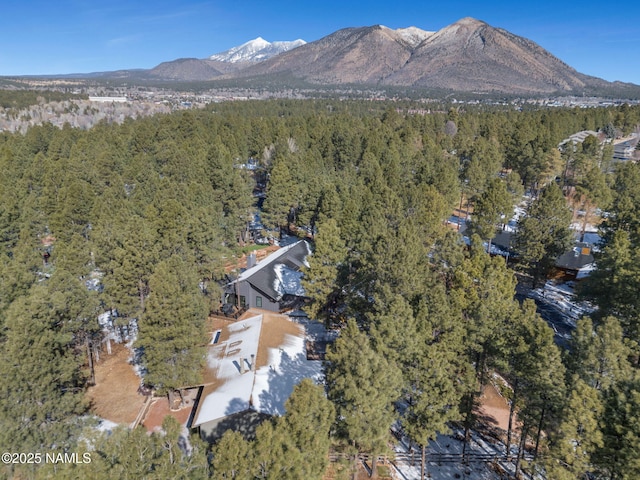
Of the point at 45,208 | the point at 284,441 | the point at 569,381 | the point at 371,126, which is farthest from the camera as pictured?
the point at 371,126

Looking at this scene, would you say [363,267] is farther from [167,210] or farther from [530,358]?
[167,210]

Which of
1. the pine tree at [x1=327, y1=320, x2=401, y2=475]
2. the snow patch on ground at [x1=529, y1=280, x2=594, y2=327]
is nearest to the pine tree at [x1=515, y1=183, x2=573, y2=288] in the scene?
the snow patch on ground at [x1=529, y1=280, x2=594, y2=327]

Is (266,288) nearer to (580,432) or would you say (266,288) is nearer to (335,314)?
(335,314)

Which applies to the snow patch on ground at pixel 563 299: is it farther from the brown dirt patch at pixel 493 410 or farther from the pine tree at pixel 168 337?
the pine tree at pixel 168 337

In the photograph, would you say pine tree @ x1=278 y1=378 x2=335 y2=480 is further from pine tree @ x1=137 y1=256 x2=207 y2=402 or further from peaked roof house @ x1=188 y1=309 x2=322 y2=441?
pine tree @ x1=137 y1=256 x2=207 y2=402

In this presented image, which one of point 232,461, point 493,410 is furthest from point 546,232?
point 232,461

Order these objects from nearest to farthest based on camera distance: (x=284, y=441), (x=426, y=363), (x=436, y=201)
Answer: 1. (x=284, y=441)
2. (x=426, y=363)
3. (x=436, y=201)

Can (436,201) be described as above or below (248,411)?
above

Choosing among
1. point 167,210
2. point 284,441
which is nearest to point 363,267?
point 284,441
